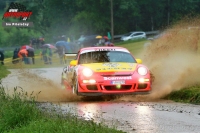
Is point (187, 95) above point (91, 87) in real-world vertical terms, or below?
below

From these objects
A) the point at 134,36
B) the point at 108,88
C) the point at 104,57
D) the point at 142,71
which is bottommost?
the point at 108,88

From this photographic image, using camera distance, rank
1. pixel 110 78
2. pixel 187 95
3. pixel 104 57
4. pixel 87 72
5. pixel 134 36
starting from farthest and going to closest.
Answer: pixel 134 36
pixel 104 57
pixel 187 95
pixel 87 72
pixel 110 78

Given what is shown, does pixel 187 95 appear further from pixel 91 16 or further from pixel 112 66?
A: pixel 91 16

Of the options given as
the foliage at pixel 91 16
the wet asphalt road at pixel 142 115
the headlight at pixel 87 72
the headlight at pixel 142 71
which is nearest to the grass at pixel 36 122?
the wet asphalt road at pixel 142 115

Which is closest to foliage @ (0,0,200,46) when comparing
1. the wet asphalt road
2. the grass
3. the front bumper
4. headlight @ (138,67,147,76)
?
headlight @ (138,67,147,76)

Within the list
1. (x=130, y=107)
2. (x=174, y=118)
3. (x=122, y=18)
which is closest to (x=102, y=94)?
(x=130, y=107)

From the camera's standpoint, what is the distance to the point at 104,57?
16391mm

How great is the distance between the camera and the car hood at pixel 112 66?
1512 centimetres

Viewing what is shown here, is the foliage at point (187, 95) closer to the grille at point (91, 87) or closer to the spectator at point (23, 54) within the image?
the grille at point (91, 87)

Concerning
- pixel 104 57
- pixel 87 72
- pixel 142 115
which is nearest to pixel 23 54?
pixel 104 57

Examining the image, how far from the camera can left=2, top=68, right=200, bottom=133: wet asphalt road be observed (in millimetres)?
9764

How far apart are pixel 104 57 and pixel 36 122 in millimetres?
6718

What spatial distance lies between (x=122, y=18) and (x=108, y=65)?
76888 mm

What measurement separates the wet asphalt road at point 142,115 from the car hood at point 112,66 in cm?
94
